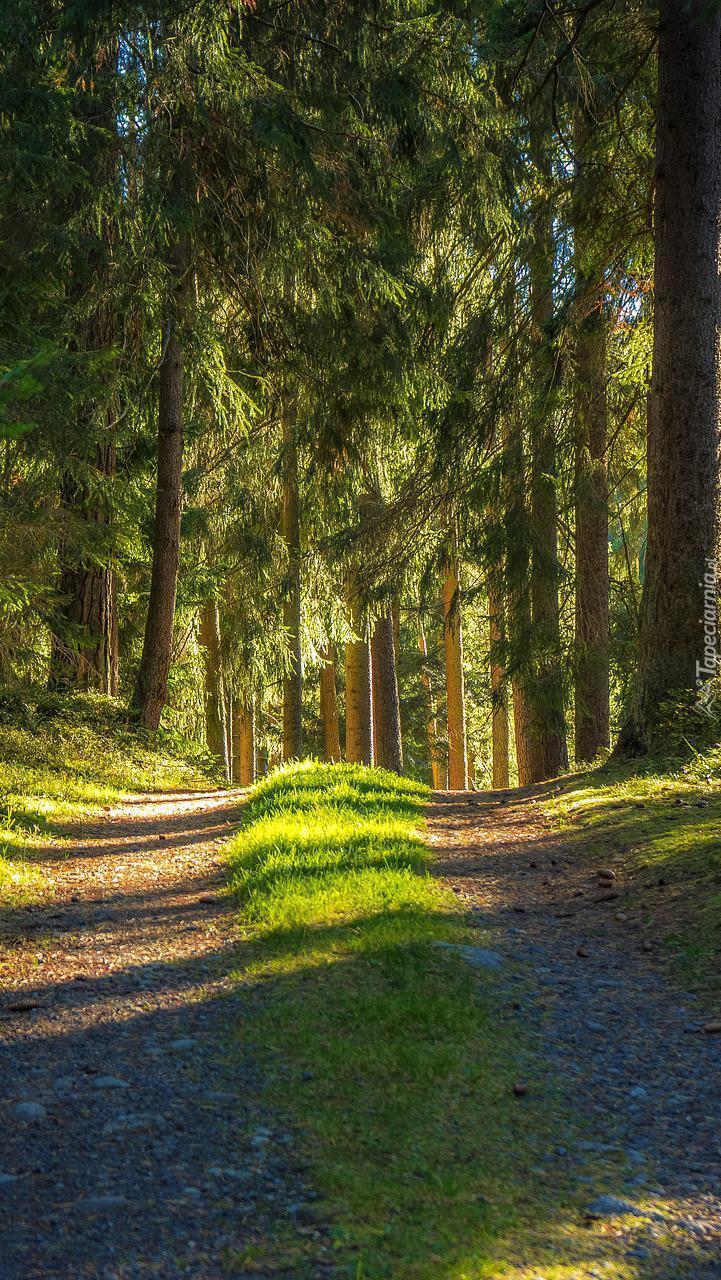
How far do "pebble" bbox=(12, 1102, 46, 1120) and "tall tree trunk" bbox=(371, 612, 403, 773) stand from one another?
49.9 feet

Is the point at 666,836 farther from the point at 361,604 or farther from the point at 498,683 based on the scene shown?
the point at 361,604

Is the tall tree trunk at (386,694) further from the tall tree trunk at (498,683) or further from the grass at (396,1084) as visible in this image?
the grass at (396,1084)

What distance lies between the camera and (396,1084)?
3271 millimetres

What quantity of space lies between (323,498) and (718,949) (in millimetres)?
10996

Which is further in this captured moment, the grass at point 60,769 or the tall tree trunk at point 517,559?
the tall tree trunk at point 517,559

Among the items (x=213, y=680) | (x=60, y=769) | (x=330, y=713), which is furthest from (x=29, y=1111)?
→ (x=330, y=713)

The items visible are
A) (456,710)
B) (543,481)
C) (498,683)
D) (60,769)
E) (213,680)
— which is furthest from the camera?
(456,710)

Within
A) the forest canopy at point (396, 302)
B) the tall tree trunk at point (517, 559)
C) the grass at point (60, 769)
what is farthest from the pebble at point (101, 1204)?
the tall tree trunk at point (517, 559)

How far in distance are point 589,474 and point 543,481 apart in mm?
615

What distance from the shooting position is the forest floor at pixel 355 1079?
94.5 inches

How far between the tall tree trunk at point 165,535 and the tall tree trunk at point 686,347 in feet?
21.8

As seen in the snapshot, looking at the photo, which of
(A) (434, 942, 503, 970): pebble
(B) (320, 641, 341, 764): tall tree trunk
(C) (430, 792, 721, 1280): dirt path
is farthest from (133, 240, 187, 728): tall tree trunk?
(A) (434, 942, 503, 970): pebble

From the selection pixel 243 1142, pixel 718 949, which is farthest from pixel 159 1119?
pixel 718 949

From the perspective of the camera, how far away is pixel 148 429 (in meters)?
14.5
